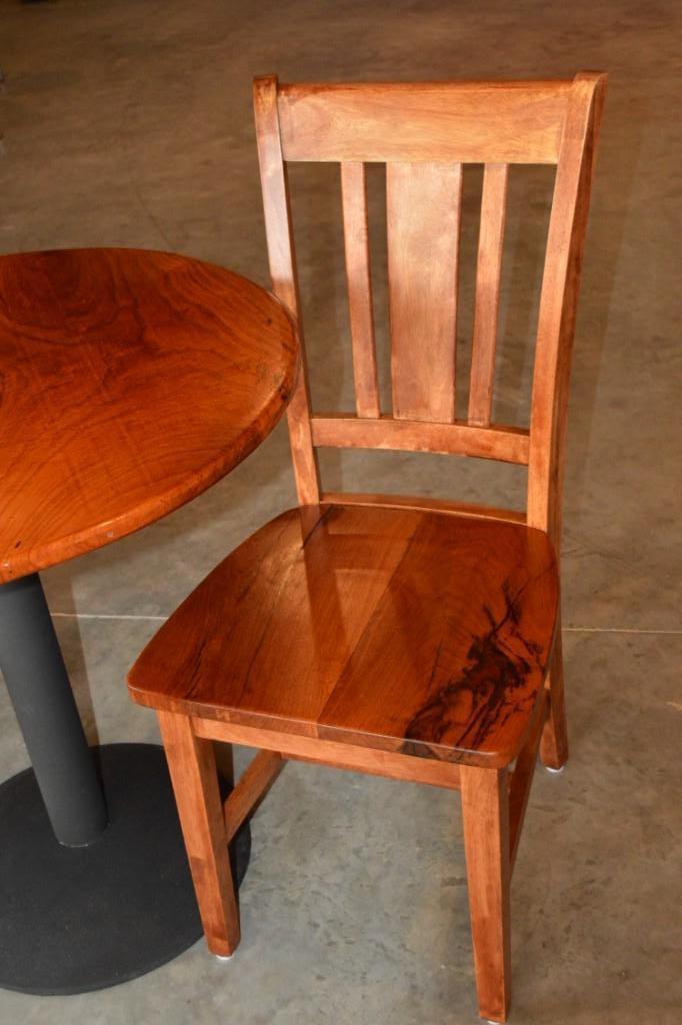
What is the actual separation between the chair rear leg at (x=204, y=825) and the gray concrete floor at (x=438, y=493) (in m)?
0.08

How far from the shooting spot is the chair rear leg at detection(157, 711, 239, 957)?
1.53 m

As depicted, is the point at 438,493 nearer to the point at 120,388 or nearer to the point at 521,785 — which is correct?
the point at 521,785

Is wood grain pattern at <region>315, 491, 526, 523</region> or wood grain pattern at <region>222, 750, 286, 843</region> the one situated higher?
wood grain pattern at <region>315, 491, 526, 523</region>

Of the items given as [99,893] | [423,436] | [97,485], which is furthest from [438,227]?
[99,893]

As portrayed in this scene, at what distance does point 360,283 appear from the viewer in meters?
1.69

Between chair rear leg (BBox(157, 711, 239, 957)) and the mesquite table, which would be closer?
the mesquite table

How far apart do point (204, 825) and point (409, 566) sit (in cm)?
46

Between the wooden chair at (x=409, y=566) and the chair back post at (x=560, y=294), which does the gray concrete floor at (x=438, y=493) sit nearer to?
the wooden chair at (x=409, y=566)

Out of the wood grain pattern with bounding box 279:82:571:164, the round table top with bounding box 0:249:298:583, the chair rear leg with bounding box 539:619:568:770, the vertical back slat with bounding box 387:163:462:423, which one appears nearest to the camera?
the round table top with bounding box 0:249:298:583

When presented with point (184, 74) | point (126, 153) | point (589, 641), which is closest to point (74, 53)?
point (184, 74)

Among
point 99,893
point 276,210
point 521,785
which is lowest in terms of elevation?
point 99,893

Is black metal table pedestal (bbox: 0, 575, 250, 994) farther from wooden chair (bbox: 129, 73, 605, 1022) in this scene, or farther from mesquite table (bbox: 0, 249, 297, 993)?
wooden chair (bbox: 129, 73, 605, 1022)

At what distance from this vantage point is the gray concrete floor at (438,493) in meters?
1.72

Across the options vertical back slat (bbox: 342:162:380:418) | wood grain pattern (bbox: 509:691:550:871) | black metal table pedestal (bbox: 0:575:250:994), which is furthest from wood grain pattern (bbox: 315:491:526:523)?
black metal table pedestal (bbox: 0:575:250:994)
